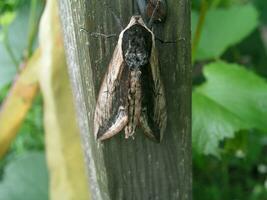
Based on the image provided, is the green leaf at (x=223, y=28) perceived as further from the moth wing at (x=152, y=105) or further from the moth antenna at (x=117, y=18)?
the moth antenna at (x=117, y=18)

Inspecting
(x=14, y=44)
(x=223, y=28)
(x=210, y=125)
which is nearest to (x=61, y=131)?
(x=210, y=125)

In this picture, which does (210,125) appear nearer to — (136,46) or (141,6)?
(136,46)

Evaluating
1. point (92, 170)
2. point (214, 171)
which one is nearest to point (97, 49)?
point (92, 170)

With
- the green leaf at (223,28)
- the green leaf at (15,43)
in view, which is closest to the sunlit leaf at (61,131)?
the green leaf at (15,43)

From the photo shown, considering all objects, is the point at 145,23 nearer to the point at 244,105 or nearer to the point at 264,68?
the point at 244,105

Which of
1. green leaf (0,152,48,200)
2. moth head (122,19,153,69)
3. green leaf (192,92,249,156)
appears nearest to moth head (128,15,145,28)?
moth head (122,19,153,69)

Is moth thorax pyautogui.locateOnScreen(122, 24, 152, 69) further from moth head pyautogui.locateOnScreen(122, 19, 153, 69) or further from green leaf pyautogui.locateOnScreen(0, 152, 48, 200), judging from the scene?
green leaf pyautogui.locateOnScreen(0, 152, 48, 200)
